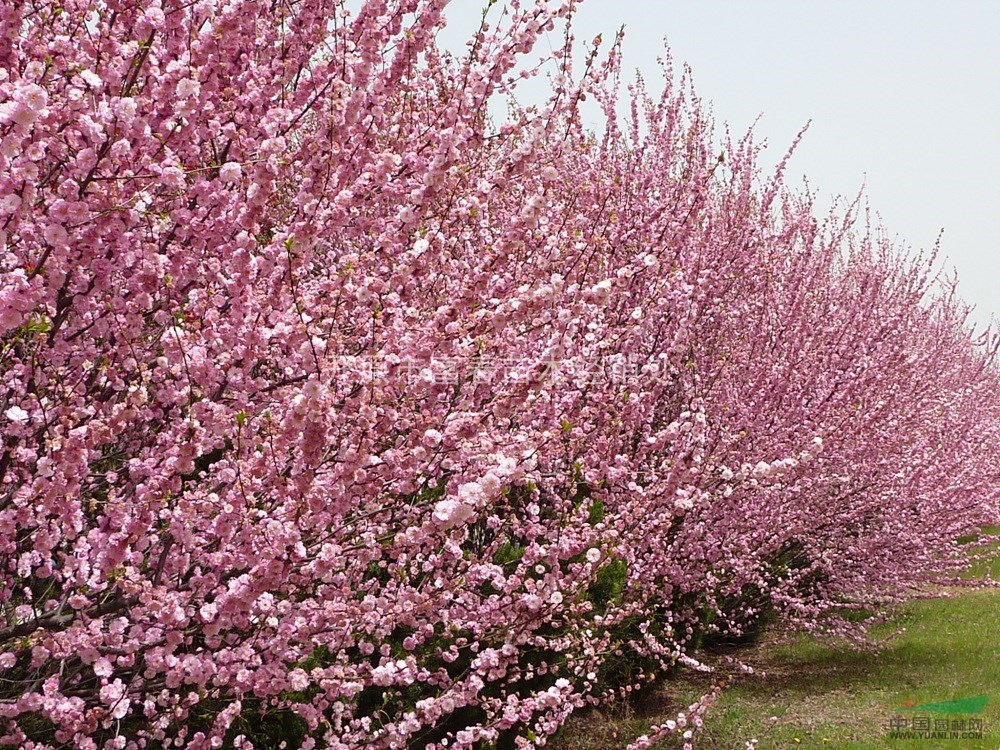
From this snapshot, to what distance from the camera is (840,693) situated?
8523 millimetres

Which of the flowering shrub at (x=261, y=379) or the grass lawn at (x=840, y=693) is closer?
the flowering shrub at (x=261, y=379)

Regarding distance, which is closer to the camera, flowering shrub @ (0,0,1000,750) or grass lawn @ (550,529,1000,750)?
flowering shrub @ (0,0,1000,750)

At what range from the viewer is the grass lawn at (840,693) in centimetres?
695

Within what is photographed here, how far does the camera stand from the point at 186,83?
2.74m

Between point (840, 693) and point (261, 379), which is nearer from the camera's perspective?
point (261, 379)

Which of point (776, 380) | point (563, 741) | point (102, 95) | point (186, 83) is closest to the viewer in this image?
point (186, 83)

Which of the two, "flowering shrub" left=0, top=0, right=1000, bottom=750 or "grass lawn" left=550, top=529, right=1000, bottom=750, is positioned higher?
"flowering shrub" left=0, top=0, right=1000, bottom=750

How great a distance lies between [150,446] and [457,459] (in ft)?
4.70

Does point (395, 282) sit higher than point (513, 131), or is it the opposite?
point (513, 131)

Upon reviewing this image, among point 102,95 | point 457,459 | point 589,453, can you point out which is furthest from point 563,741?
point 102,95

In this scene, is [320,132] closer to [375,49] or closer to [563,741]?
[375,49]

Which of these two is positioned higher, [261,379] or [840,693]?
[261,379]

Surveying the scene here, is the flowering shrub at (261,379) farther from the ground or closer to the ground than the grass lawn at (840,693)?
farther from the ground

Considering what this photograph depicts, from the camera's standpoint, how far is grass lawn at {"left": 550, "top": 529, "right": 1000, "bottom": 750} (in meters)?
6.95
